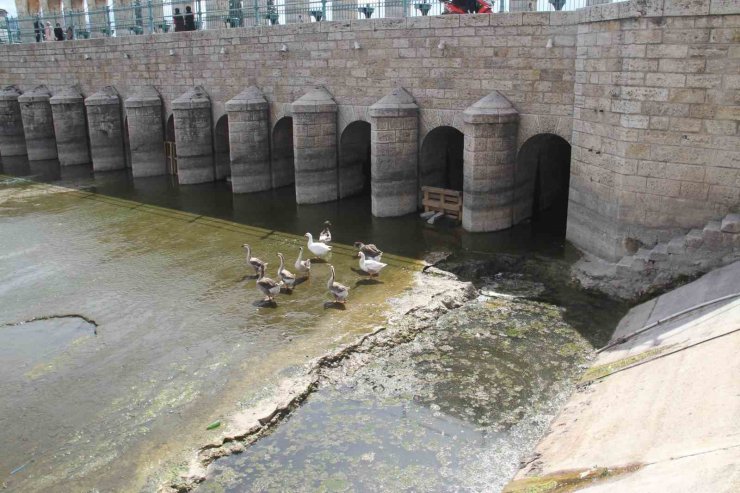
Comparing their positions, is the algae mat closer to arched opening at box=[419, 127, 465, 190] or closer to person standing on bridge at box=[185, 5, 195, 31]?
arched opening at box=[419, 127, 465, 190]

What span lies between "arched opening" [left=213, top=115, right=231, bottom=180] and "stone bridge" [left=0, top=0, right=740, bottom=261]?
72mm

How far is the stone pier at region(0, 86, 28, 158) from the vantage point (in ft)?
96.9

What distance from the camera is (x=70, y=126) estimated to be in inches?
1061

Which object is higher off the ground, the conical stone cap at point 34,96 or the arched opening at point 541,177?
the conical stone cap at point 34,96

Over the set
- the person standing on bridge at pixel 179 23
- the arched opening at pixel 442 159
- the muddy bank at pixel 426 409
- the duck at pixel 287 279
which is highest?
the person standing on bridge at pixel 179 23

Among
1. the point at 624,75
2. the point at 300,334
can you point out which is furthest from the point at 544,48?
the point at 300,334

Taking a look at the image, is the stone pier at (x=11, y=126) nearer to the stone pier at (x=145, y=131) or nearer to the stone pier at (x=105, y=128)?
the stone pier at (x=105, y=128)

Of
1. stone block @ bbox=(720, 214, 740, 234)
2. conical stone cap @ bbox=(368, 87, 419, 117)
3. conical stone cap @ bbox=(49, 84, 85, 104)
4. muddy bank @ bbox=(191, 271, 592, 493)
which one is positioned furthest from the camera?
conical stone cap @ bbox=(49, 84, 85, 104)

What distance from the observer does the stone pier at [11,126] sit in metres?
A: 29.5

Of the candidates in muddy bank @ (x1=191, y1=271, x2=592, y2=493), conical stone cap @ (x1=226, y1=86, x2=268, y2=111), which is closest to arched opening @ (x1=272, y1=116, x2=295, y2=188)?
conical stone cap @ (x1=226, y1=86, x2=268, y2=111)

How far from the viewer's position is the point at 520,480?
6590mm

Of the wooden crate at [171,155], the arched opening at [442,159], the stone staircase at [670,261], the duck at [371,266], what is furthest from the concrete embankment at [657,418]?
the wooden crate at [171,155]

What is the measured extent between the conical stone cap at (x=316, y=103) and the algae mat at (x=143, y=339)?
3.99 metres

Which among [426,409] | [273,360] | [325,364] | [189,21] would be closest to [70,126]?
[189,21]
